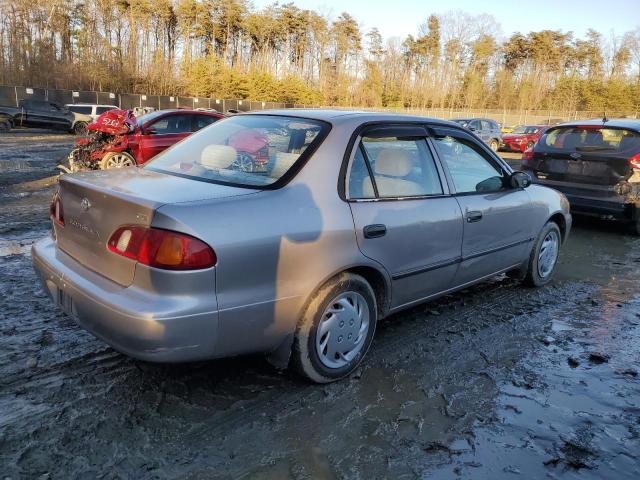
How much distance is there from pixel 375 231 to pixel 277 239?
0.75m

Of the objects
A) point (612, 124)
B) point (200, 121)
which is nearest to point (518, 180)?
point (612, 124)

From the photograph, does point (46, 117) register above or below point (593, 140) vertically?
below

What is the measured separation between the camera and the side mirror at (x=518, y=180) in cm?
450

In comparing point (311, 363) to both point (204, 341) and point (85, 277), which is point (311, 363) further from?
point (85, 277)

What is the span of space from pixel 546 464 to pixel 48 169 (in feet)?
42.9

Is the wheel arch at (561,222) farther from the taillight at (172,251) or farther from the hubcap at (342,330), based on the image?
the taillight at (172,251)

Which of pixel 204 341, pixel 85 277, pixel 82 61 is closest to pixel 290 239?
pixel 204 341

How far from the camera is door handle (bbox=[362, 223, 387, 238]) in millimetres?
3172

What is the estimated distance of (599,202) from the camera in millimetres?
7535

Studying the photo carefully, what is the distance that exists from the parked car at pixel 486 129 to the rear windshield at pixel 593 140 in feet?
51.2

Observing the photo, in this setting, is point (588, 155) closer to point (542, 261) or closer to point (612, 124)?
point (612, 124)

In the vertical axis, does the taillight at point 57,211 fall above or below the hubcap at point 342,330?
above

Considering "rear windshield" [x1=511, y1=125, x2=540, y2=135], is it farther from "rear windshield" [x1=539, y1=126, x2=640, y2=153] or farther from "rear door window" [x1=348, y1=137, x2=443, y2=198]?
"rear door window" [x1=348, y1=137, x2=443, y2=198]


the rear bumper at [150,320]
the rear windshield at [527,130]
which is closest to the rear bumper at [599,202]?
the rear bumper at [150,320]
